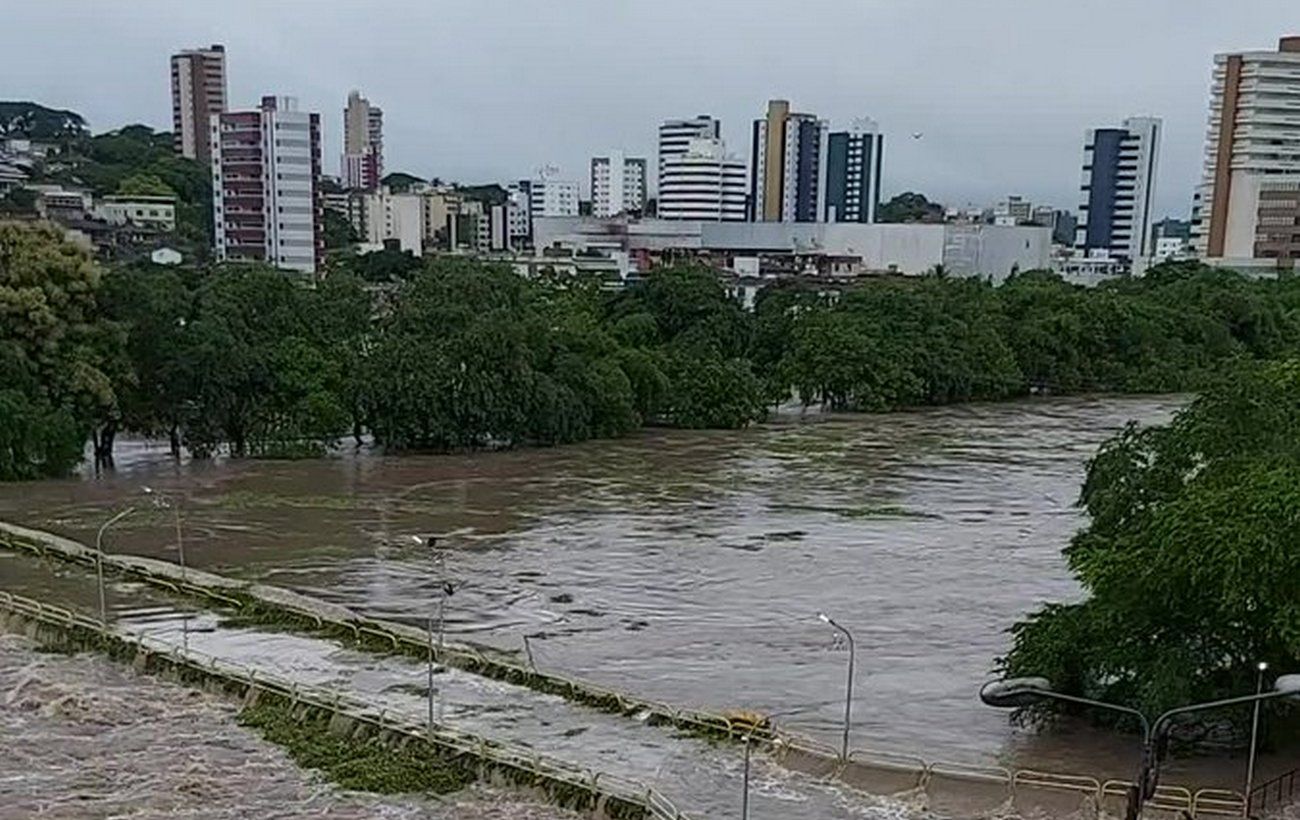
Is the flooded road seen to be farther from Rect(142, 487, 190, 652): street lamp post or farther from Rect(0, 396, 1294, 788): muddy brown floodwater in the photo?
Rect(0, 396, 1294, 788): muddy brown floodwater

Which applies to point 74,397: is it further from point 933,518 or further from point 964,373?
point 964,373

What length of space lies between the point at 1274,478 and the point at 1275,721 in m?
3.34

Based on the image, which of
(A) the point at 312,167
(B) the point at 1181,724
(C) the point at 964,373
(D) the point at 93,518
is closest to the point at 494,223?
(A) the point at 312,167

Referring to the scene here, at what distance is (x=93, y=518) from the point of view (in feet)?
101

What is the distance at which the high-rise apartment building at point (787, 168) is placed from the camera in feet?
422

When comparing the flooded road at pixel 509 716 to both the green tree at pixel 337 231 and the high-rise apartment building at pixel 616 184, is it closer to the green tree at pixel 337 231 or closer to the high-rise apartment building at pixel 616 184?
the green tree at pixel 337 231

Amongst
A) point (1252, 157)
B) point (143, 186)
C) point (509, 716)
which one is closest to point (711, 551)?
point (509, 716)

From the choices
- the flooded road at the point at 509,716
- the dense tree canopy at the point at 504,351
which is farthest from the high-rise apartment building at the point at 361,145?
the flooded road at the point at 509,716

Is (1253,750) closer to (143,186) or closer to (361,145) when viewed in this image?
(143,186)

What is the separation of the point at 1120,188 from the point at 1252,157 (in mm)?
39458

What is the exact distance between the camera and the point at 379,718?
57.0 ft

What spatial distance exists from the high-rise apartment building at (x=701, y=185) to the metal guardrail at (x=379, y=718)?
10402 cm

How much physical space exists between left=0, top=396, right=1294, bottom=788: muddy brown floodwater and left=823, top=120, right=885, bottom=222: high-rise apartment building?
289 ft

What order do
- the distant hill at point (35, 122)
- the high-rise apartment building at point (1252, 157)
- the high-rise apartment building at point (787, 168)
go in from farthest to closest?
the high-rise apartment building at point (787, 168) < the distant hill at point (35, 122) < the high-rise apartment building at point (1252, 157)
